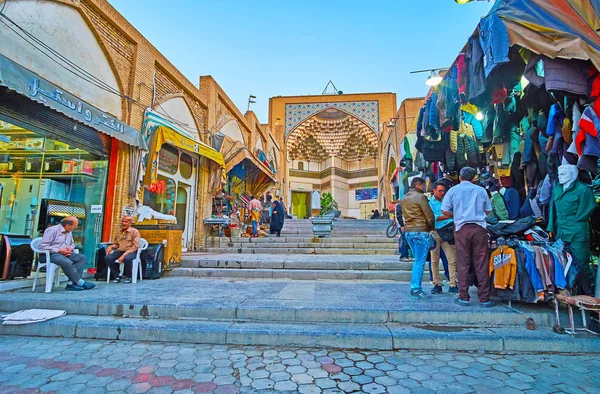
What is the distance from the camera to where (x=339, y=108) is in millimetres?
21562

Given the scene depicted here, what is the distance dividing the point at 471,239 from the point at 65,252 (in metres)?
5.26

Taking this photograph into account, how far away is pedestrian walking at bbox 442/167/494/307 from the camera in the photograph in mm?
3363

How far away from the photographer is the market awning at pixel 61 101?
13.6 ft

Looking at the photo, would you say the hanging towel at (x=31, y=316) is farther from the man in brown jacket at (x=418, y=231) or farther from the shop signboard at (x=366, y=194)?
the shop signboard at (x=366, y=194)

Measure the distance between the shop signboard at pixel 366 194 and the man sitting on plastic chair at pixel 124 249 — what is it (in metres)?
20.2

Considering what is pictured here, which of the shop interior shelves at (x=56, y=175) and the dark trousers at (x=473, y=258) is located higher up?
the shop interior shelves at (x=56, y=175)

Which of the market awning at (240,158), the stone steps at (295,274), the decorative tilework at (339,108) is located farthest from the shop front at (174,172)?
the decorative tilework at (339,108)

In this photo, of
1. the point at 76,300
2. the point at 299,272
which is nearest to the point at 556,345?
the point at 299,272

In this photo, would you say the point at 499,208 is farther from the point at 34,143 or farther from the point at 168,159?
the point at 34,143

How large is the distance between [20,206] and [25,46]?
8.95 ft

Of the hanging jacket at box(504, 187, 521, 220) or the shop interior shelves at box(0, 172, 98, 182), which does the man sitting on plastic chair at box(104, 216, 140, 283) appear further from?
the hanging jacket at box(504, 187, 521, 220)

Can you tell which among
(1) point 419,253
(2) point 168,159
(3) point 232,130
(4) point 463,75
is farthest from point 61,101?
(3) point 232,130

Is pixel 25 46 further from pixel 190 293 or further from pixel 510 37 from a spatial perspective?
pixel 510 37

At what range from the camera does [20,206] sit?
562 cm
